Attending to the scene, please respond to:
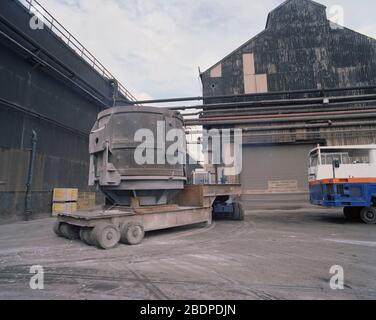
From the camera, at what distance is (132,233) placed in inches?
255

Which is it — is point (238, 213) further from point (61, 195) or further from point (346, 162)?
point (61, 195)

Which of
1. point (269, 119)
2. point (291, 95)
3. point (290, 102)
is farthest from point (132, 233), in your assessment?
point (291, 95)

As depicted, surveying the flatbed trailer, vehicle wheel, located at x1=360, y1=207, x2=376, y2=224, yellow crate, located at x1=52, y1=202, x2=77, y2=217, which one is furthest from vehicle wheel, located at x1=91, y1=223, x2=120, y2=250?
vehicle wheel, located at x1=360, y1=207, x2=376, y2=224

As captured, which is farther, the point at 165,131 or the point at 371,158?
the point at 371,158

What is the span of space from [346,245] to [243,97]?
1302 centimetres


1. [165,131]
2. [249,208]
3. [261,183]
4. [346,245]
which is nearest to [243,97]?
[261,183]

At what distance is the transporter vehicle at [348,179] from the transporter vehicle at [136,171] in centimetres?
562

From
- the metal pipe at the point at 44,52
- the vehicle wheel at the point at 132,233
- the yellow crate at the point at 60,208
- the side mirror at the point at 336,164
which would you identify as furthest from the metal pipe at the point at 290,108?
the vehicle wheel at the point at 132,233

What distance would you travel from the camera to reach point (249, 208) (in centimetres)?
1677

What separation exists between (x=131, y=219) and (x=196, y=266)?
2628 mm

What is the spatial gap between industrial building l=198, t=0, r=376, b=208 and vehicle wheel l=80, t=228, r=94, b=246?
431 inches

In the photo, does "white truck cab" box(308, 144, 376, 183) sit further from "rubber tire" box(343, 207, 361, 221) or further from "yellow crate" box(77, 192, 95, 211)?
"yellow crate" box(77, 192, 95, 211)

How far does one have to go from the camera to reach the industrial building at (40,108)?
9719mm
